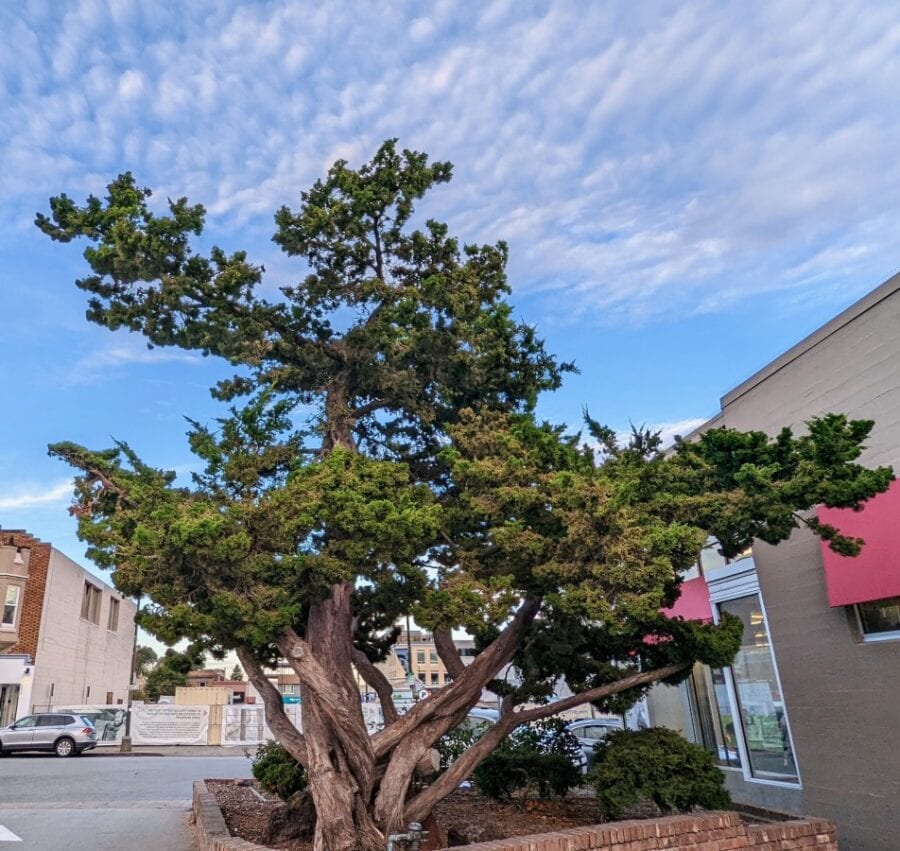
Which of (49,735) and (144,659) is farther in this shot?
(144,659)

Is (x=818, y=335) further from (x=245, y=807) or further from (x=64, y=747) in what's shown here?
(x=64, y=747)

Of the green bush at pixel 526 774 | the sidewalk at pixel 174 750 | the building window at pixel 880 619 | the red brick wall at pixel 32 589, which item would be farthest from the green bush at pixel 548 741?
the red brick wall at pixel 32 589

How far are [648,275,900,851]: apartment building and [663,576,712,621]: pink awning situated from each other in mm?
499

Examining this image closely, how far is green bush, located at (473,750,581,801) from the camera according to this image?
9.32 meters

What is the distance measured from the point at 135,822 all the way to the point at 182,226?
8635mm

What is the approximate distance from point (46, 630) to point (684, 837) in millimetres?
29249

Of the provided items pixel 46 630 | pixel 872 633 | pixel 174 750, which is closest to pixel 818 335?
pixel 872 633

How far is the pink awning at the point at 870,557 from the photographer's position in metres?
7.87

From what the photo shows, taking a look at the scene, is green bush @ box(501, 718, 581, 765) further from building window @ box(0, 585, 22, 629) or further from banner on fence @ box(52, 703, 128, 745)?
building window @ box(0, 585, 22, 629)

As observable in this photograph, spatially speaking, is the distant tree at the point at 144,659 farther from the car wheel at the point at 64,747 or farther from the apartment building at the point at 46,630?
the car wheel at the point at 64,747

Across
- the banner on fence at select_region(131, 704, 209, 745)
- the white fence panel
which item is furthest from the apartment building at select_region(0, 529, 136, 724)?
the white fence panel

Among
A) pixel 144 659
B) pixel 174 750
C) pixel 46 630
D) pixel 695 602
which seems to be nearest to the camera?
pixel 695 602

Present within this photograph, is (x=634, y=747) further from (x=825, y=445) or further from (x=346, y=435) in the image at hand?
(x=346, y=435)

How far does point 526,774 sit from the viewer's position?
9469 mm
